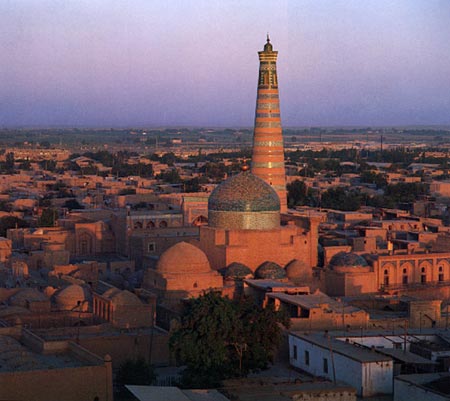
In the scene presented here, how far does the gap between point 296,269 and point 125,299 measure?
12.4 feet

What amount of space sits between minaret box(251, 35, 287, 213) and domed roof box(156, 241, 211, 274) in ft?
18.3

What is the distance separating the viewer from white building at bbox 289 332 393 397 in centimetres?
1321

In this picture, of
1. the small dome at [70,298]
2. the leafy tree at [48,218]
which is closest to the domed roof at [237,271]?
the small dome at [70,298]

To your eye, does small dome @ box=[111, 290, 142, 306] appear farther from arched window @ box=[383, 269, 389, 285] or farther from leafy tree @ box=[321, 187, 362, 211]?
leafy tree @ box=[321, 187, 362, 211]

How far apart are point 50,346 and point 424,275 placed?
30.9 ft

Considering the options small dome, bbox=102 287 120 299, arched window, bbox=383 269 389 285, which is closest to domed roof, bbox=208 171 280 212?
arched window, bbox=383 269 389 285

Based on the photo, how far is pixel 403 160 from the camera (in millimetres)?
75875

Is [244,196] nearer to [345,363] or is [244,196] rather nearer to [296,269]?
[296,269]

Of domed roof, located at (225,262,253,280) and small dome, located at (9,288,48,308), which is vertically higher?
domed roof, located at (225,262,253,280)

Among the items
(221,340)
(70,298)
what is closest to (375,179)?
(70,298)

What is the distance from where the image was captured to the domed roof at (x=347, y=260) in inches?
760

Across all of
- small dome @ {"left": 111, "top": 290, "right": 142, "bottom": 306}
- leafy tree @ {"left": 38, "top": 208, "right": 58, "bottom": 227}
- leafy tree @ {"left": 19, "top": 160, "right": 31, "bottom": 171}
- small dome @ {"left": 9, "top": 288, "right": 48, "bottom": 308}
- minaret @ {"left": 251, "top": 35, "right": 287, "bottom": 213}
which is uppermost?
minaret @ {"left": 251, "top": 35, "right": 287, "bottom": 213}

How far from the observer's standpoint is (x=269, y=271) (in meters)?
18.5

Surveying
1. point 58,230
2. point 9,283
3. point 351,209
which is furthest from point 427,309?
point 351,209
